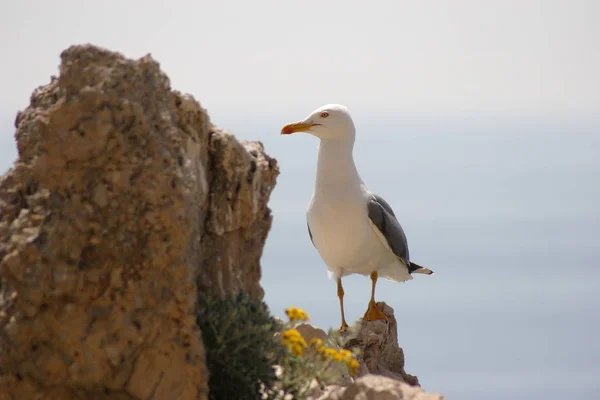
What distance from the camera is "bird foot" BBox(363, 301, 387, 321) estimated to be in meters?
9.38

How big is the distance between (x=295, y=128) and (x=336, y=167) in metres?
0.55

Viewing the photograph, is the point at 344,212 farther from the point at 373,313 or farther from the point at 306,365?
the point at 306,365

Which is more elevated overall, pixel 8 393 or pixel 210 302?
pixel 210 302

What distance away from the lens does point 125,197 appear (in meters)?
5.41

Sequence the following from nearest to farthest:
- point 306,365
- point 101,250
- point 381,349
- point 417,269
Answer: point 101,250 < point 306,365 < point 381,349 < point 417,269

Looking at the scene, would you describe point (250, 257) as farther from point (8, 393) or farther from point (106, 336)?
point (8, 393)

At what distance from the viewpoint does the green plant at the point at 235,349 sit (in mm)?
5699

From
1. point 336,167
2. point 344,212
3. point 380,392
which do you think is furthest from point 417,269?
point 380,392

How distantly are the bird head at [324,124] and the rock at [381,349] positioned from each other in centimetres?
191

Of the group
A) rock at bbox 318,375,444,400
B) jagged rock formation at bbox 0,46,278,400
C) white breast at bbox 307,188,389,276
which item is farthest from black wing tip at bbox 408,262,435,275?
jagged rock formation at bbox 0,46,278,400

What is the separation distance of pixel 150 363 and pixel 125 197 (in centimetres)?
99

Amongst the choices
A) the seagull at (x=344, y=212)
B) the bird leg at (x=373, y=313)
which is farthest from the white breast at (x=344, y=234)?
the bird leg at (x=373, y=313)

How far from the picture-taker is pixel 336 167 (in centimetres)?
909

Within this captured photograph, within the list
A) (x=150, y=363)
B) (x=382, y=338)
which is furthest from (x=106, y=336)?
(x=382, y=338)
